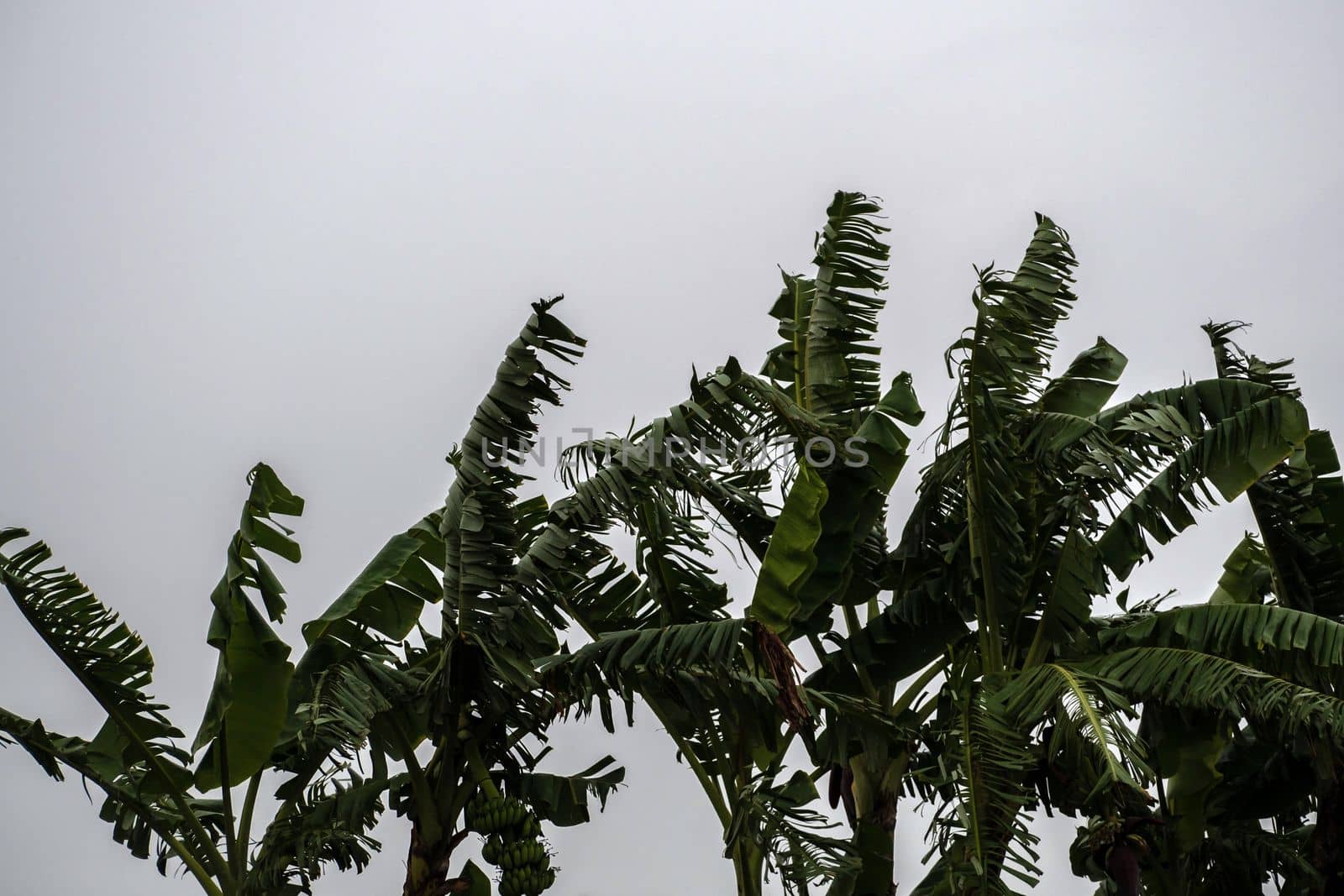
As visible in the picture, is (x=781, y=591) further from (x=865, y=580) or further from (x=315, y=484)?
(x=315, y=484)

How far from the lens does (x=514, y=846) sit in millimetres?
4750

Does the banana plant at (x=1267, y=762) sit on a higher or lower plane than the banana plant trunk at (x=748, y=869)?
higher

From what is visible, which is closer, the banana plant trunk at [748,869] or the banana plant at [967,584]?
the banana plant at [967,584]

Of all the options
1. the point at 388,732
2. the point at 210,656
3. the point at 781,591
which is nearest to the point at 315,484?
the point at 210,656

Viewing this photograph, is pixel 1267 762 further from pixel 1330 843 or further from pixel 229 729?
pixel 229 729

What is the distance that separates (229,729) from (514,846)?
1.23 metres

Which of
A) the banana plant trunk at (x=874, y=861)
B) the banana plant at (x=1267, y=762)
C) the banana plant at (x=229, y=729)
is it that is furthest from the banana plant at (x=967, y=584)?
the banana plant at (x=229, y=729)

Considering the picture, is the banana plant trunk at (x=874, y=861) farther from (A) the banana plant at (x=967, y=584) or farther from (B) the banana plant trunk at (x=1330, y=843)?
(B) the banana plant trunk at (x=1330, y=843)

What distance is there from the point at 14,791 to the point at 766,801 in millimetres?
4705

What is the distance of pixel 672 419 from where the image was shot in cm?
480

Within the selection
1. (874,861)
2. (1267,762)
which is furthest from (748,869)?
(1267,762)

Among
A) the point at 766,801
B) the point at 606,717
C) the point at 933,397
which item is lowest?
the point at 766,801

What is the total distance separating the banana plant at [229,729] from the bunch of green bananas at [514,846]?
22.8 inches

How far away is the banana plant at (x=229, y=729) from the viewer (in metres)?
4.84
